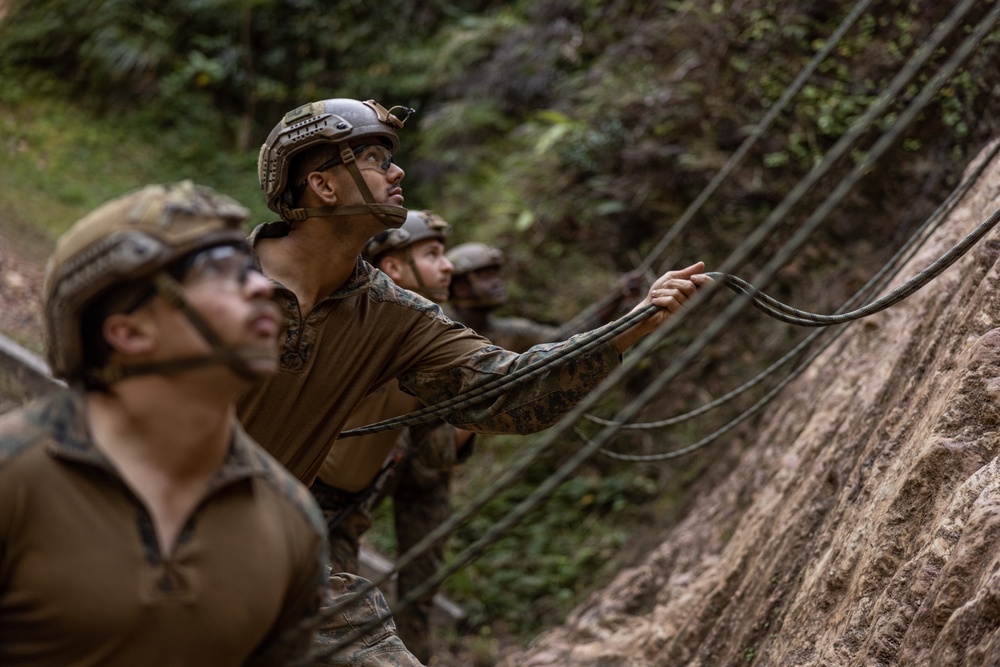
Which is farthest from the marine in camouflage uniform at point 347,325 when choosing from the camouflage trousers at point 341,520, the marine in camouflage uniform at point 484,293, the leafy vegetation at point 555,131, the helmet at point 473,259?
the leafy vegetation at point 555,131

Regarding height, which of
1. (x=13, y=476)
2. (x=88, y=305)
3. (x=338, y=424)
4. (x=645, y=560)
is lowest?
(x=645, y=560)

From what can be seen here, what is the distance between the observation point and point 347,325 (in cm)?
392

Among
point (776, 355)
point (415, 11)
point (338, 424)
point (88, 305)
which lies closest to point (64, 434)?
point (88, 305)

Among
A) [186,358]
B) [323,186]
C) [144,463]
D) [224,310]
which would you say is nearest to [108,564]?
[144,463]

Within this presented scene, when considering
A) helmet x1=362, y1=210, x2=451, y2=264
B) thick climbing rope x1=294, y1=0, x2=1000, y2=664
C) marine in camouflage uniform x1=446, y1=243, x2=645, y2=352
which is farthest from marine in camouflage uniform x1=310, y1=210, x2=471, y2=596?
thick climbing rope x1=294, y1=0, x2=1000, y2=664

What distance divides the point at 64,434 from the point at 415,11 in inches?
585

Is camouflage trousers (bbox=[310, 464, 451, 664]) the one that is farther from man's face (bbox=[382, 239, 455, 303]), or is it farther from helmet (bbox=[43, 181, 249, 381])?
helmet (bbox=[43, 181, 249, 381])

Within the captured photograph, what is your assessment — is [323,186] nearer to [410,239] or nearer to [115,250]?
[115,250]

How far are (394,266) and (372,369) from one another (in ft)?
9.06

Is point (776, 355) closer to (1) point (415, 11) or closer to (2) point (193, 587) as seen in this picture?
(2) point (193, 587)

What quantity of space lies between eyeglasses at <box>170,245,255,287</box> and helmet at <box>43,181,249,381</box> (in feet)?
0.07

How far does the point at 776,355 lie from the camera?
8445mm

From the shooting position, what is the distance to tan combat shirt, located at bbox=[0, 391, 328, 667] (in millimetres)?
2252

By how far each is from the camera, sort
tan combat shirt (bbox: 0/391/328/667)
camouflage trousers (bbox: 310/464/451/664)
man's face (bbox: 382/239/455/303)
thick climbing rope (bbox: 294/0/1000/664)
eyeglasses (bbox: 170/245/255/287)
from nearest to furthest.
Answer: tan combat shirt (bbox: 0/391/328/667)
eyeglasses (bbox: 170/245/255/287)
thick climbing rope (bbox: 294/0/1000/664)
man's face (bbox: 382/239/455/303)
camouflage trousers (bbox: 310/464/451/664)
